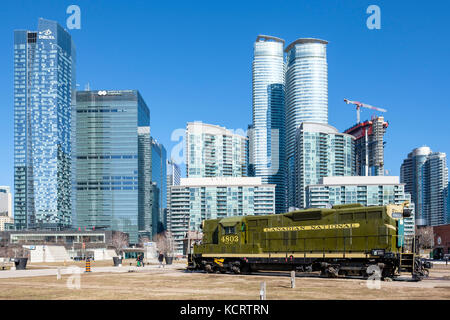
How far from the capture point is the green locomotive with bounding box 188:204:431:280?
3114 centimetres

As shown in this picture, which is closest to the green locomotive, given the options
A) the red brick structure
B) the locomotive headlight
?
the locomotive headlight

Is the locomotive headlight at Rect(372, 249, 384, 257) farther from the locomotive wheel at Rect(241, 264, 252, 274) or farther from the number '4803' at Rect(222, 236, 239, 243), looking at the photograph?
the number '4803' at Rect(222, 236, 239, 243)

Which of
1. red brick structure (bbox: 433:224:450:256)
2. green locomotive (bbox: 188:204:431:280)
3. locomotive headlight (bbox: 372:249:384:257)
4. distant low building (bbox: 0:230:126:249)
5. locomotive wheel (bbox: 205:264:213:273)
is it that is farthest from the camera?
distant low building (bbox: 0:230:126:249)

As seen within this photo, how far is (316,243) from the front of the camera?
114ft

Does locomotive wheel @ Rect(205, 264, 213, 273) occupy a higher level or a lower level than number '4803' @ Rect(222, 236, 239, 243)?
lower

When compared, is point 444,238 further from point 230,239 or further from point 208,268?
point 208,268

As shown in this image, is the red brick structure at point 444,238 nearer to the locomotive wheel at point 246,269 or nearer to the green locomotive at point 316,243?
the green locomotive at point 316,243

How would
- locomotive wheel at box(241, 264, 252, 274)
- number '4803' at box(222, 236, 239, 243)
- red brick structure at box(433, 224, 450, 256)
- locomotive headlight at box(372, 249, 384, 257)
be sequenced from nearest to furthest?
locomotive headlight at box(372, 249, 384, 257), locomotive wheel at box(241, 264, 252, 274), number '4803' at box(222, 236, 239, 243), red brick structure at box(433, 224, 450, 256)

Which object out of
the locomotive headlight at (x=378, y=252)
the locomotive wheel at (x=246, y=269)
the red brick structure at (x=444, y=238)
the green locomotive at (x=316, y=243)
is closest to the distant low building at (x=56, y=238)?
the red brick structure at (x=444, y=238)

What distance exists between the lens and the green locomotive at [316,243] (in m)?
31.1

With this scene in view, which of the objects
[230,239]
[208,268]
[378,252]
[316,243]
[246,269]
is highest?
[316,243]

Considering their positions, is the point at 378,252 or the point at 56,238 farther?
the point at 56,238

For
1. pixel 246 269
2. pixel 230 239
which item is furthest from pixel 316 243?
pixel 230 239
